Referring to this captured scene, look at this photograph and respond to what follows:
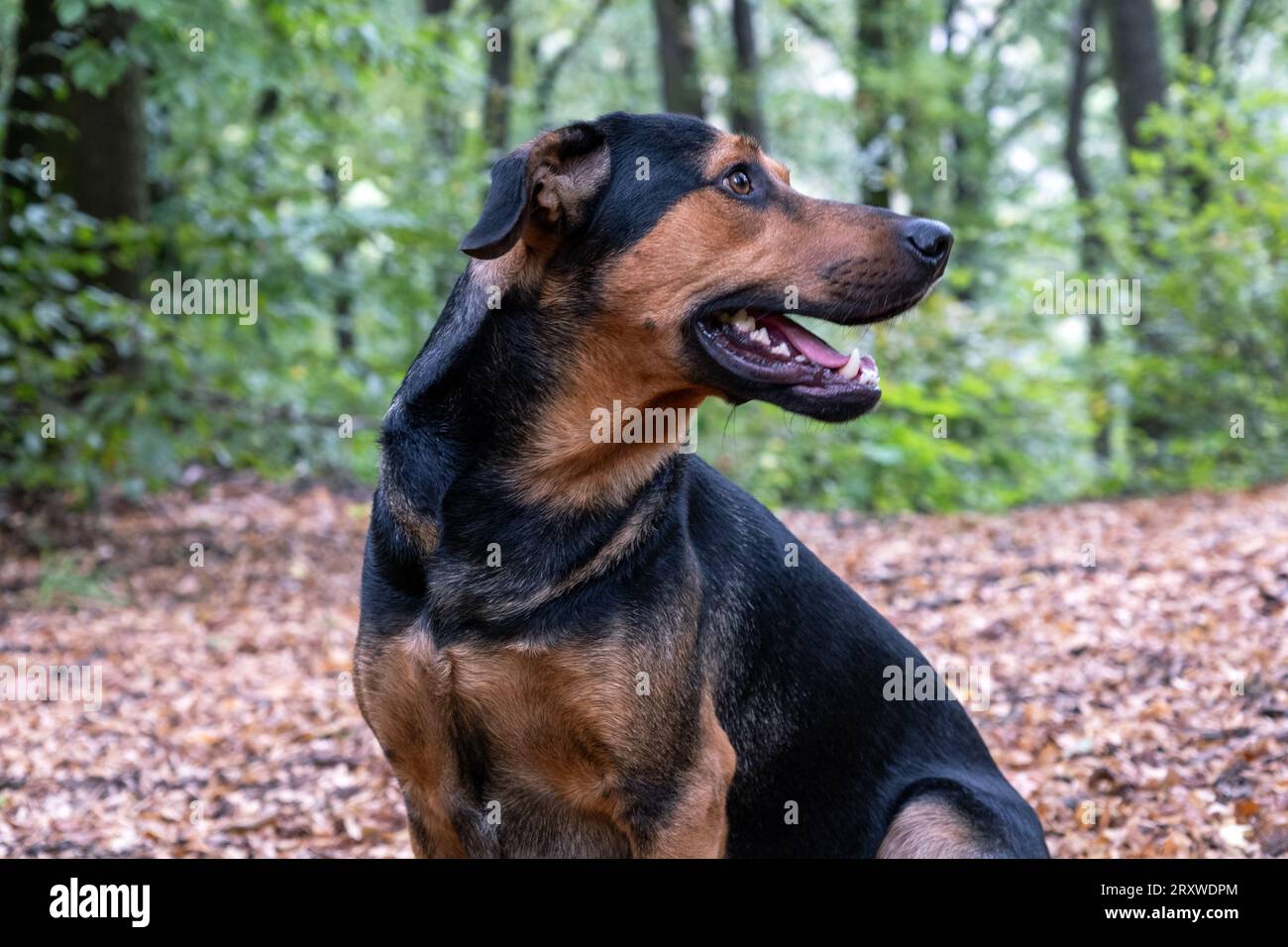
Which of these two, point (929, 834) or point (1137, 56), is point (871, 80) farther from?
point (929, 834)

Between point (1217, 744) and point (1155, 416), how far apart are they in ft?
24.7

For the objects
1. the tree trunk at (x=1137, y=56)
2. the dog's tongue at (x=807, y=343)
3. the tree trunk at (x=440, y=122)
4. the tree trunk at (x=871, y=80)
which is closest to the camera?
the dog's tongue at (x=807, y=343)

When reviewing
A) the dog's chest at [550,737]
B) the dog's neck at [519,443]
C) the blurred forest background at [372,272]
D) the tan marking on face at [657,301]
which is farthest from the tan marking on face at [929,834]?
→ the blurred forest background at [372,272]

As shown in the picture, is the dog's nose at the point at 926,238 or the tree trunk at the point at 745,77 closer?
the dog's nose at the point at 926,238

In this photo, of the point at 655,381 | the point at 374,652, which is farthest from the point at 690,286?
the point at 374,652

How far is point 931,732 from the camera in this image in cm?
400

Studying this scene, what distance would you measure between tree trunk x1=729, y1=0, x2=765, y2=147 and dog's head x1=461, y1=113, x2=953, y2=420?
49.1 ft

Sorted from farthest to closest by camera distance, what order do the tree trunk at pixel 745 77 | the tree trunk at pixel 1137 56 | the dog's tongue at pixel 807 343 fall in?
1. the tree trunk at pixel 745 77
2. the tree trunk at pixel 1137 56
3. the dog's tongue at pixel 807 343

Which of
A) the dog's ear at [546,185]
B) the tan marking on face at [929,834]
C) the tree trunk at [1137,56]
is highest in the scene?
the tree trunk at [1137,56]

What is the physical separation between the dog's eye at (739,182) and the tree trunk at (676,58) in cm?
1430

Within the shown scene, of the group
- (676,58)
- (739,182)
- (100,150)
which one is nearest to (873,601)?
(739,182)

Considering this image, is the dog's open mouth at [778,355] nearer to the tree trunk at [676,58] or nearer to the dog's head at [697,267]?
the dog's head at [697,267]

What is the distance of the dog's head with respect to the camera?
361cm

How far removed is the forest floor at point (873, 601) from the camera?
17.4 ft
